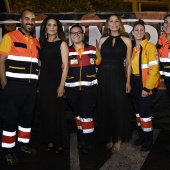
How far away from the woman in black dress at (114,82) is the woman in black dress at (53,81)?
64cm

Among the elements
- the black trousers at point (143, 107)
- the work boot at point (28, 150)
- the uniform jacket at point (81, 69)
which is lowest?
the work boot at point (28, 150)

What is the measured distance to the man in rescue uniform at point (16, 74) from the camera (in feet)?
13.7

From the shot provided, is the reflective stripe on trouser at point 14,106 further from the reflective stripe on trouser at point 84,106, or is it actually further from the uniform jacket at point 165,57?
the uniform jacket at point 165,57

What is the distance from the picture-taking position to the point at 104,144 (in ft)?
16.3

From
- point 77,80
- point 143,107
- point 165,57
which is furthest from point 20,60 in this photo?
point 165,57

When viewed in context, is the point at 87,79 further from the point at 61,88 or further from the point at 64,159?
the point at 64,159

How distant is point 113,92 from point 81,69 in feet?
2.07

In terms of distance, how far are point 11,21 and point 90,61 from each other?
1.95 m

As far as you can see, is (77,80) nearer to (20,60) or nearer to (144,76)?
(20,60)

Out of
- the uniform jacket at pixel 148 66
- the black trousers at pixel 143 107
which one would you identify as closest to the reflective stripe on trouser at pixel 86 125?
the black trousers at pixel 143 107

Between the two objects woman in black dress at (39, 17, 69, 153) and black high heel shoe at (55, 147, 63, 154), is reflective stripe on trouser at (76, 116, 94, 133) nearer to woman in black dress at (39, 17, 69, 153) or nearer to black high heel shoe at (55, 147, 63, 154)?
woman in black dress at (39, 17, 69, 153)

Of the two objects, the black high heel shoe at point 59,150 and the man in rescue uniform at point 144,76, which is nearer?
the man in rescue uniform at point 144,76

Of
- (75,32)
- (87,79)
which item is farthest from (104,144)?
(75,32)

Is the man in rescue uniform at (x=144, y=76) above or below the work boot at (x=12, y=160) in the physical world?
above
